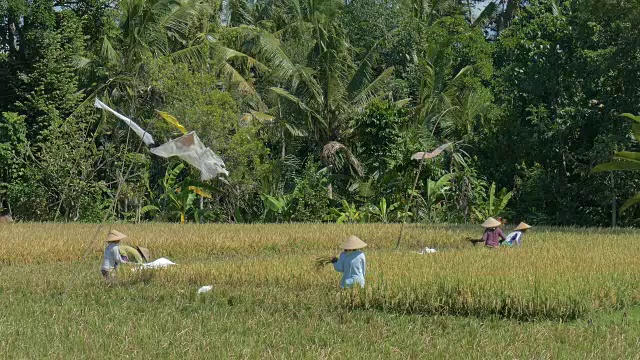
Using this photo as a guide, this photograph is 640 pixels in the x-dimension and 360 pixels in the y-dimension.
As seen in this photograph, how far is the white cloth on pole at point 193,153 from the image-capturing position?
9877 mm

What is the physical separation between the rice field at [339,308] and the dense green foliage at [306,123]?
9.67m

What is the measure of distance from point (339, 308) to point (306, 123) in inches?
647

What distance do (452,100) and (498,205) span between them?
205 inches

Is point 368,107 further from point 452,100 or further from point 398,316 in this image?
point 398,316

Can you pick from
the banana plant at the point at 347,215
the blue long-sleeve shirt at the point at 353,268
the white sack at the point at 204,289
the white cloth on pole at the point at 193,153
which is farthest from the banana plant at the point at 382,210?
the blue long-sleeve shirt at the point at 353,268

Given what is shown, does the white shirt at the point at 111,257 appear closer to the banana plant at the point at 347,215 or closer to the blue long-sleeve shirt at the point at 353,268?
the blue long-sleeve shirt at the point at 353,268

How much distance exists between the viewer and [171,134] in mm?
22969

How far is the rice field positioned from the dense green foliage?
31.7 ft

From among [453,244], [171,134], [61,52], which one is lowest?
[453,244]

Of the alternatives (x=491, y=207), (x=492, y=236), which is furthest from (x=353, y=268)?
(x=491, y=207)

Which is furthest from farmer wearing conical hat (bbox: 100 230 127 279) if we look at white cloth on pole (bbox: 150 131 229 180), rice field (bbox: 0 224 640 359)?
white cloth on pole (bbox: 150 131 229 180)

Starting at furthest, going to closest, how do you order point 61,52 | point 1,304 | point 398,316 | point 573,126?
point 61,52, point 573,126, point 1,304, point 398,316

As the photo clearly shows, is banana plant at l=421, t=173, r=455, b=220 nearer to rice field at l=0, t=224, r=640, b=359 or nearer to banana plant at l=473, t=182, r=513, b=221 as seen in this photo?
banana plant at l=473, t=182, r=513, b=221

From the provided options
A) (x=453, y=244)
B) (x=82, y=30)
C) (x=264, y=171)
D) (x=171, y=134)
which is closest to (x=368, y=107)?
(x=264, y=171)
